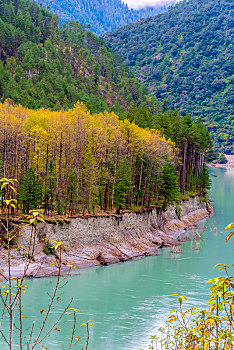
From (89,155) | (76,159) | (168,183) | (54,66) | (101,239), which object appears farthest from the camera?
(54,66)

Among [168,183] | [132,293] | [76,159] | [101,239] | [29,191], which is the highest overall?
[76,159]

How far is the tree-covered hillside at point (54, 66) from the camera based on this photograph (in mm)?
89575

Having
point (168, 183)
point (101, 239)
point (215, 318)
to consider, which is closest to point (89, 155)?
point (101, 239)

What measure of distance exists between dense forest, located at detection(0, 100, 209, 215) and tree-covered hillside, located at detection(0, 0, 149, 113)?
2898 centimetres

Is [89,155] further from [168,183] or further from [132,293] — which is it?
[132,293]

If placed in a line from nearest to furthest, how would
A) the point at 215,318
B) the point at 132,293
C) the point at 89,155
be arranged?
the point at 215,318 < the point at 132,293 < the point at 89,155

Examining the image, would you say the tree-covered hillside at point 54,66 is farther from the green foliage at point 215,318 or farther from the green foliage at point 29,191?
the green foliage at point 215,318

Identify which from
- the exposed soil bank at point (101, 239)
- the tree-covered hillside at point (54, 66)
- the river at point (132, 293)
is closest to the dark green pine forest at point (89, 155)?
the tree-covered hillside at point (54, 66)

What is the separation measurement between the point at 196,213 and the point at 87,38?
110 m

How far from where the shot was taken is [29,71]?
4063 inches

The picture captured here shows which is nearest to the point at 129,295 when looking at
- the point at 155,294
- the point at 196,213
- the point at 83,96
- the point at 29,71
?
the point at 155,294

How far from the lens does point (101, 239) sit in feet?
143

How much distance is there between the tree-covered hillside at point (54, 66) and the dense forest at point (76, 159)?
95.1 ft

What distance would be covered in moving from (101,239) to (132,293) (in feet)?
37.8
